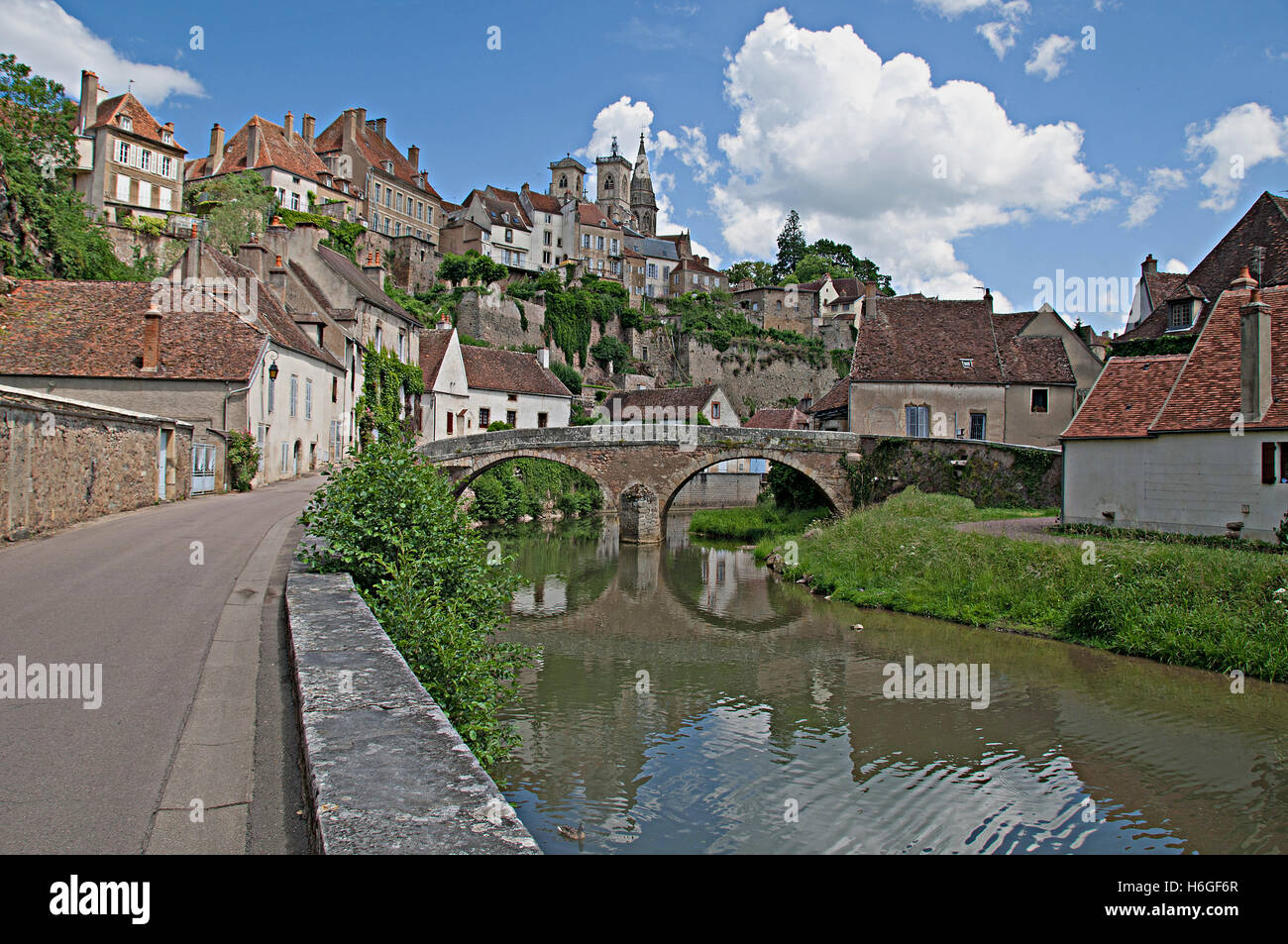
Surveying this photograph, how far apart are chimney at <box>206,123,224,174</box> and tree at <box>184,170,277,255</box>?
5.67 ft

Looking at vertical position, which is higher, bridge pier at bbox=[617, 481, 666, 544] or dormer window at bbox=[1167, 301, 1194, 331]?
dormer window at bbox=[1167, 301, 1194, 331]

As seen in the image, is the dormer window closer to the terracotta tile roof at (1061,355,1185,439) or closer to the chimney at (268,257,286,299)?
the terracotta tile roof at (1061,355,1185,439)

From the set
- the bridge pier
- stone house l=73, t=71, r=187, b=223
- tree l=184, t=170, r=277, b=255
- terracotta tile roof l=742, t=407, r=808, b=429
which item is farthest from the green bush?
terracotta tile roof l=742, t=407, r=808, b=429

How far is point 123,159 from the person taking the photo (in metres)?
41.9

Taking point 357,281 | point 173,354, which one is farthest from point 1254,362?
point 357,281

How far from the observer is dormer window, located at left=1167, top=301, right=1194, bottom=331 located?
2448cm

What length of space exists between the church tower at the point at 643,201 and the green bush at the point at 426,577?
96.5 m

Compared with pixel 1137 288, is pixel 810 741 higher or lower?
lower

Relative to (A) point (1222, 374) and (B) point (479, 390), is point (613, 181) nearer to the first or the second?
(B) point (479, 390)

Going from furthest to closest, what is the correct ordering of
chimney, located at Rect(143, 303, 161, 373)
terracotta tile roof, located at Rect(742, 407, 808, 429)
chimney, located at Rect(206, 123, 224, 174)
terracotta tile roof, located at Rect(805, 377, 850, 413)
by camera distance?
terracotta tile roof, located at Rect(742, 407, 808, 429), chimney, located at Rect(206, 123, 224, 174), terracotta tile roof, located at Rect(805, 377, 850, 413), chimney, located at Rect(143, 303, 161, 373)
